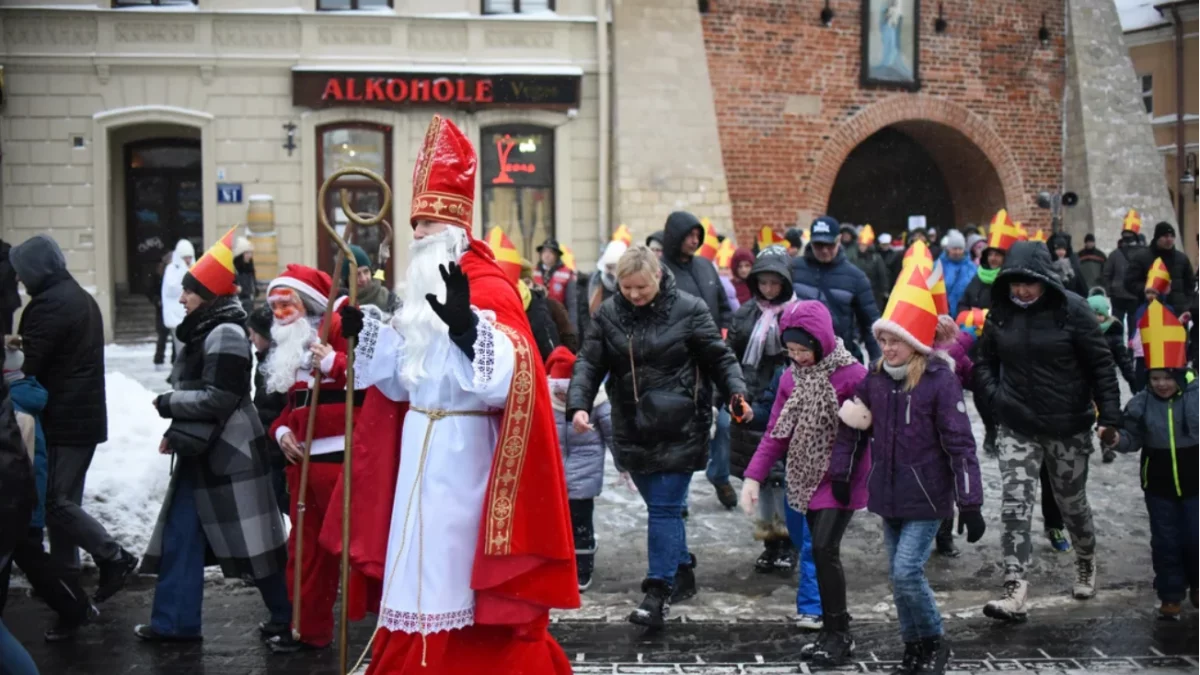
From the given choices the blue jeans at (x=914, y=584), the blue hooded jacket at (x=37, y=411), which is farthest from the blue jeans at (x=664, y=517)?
the blue hooded jacket at (x=37, y=411)

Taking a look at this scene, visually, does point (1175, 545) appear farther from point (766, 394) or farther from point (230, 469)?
point (230, 469)

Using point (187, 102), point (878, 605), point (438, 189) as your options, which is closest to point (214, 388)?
point (438, 189)

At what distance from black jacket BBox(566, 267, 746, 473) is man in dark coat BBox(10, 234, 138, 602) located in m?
2.59

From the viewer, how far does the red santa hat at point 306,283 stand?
6445mm

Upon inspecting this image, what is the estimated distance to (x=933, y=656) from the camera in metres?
5.86

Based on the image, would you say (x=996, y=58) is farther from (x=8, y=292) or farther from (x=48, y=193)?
(x=8, y=292)

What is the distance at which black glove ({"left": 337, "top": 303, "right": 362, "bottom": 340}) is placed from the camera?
4.91 m

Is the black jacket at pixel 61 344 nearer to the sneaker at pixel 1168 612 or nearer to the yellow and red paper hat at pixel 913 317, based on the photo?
the yellow and red paper hat at pixel 913 317

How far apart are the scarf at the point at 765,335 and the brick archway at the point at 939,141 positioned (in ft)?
47.3

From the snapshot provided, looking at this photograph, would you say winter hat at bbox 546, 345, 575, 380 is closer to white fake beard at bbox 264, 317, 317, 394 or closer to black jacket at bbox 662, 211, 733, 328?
black jacket at bbox 662, 211, 733, 328

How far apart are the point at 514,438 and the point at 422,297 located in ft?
2.06

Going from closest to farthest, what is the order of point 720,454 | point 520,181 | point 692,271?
point 692,271, point 720,454, point 520,181

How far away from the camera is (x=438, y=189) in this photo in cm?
504

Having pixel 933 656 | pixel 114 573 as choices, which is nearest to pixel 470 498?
pixel 933 656
